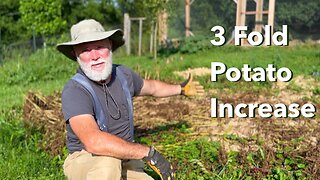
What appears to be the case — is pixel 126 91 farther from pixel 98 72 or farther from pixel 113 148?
pixel 113 148

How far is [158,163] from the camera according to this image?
3.18 m

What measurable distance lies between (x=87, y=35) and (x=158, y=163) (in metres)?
0.98

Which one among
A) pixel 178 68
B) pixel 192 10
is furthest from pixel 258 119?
pixel 192 10

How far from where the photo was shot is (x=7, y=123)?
556cm

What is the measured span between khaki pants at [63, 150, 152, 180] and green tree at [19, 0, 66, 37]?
1282 cm

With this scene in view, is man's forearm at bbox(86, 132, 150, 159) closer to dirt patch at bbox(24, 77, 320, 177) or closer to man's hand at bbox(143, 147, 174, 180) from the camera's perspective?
man's hand at bbox(143, 147, 174, 180)

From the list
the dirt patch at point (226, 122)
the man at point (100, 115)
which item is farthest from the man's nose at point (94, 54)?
the dirt patch at point (226, 122)

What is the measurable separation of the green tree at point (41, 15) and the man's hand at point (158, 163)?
13297 millimetres

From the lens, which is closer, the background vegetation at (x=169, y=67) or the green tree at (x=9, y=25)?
the background vegetation at (x=169, y=67)

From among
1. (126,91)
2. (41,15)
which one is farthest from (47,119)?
(41,15)

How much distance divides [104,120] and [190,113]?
2654mm

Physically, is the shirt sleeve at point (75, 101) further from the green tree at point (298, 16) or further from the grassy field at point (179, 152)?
the green tree at point (298, 16)

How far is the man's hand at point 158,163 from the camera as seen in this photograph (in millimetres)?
3148

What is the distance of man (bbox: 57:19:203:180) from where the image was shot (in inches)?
123
